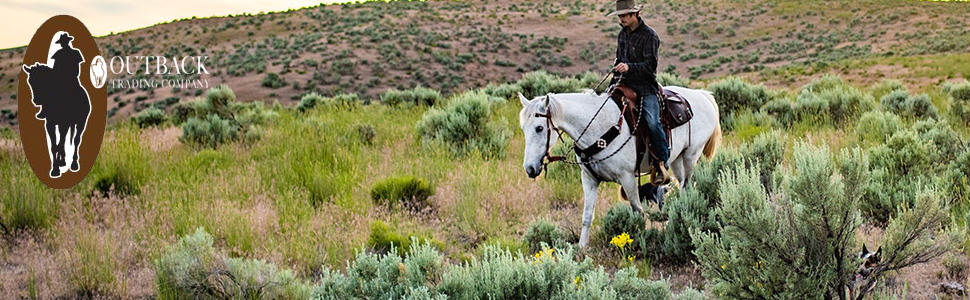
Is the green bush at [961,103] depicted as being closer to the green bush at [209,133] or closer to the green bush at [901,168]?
the green bush at [901,168]

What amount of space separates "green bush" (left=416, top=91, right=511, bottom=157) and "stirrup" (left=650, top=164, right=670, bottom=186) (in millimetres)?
4414

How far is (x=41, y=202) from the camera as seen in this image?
24.6ft

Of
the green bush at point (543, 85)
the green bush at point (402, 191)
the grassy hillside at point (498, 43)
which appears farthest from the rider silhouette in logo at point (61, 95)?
the grassy hillside at point (498, 43)

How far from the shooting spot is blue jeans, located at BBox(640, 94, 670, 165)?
598 cm

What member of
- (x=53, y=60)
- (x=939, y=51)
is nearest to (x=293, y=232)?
(x=53, y=60)

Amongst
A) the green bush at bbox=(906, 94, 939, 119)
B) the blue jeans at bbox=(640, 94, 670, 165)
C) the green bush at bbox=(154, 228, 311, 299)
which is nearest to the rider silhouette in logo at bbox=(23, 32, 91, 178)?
the green bush at bbox=(154, 228, 311, 299)

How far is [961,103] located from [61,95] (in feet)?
50.3

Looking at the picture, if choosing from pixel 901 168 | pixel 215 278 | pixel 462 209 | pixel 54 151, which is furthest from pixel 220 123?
pixel 901 168

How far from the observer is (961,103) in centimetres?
1261

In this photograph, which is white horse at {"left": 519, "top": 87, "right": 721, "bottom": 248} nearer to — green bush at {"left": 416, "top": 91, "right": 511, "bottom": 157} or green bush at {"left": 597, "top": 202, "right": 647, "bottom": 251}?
green bush at {"left": 597, "top": 202, "right": 647, "bottom": 251}

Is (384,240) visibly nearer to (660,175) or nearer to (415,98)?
(660,175)

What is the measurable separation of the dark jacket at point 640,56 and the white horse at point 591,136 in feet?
1.16

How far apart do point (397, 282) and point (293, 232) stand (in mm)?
2977

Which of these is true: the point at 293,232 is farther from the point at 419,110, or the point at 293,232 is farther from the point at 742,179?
the point at 419,110
